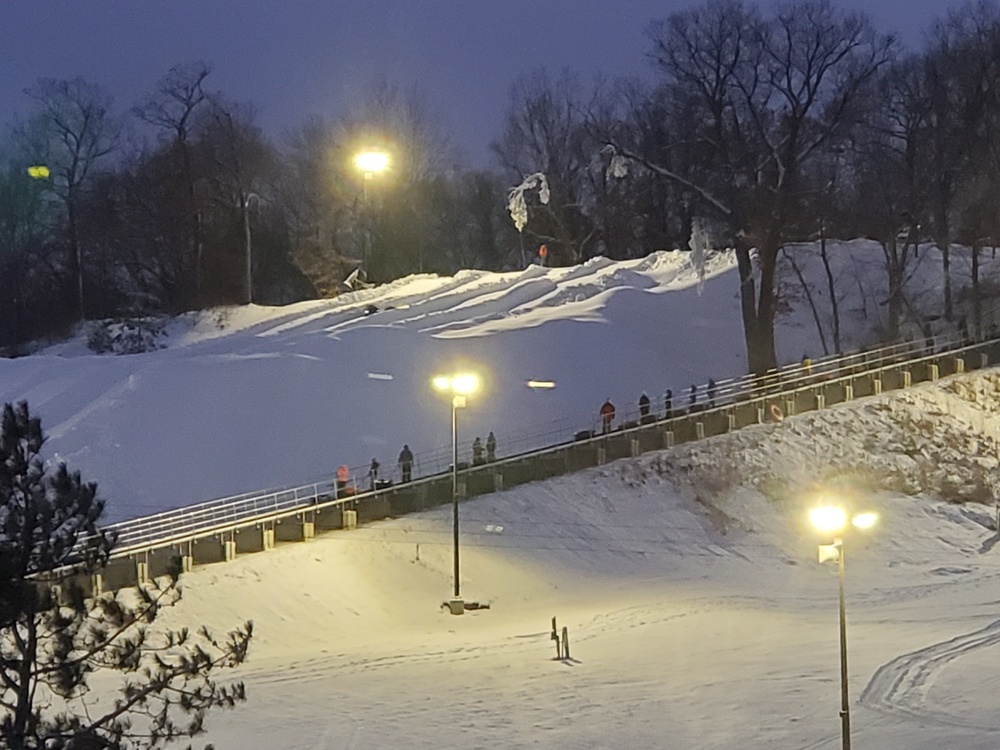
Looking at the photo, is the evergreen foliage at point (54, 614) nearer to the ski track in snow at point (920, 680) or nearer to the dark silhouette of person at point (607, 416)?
the ski track in snow at point (920, 680)

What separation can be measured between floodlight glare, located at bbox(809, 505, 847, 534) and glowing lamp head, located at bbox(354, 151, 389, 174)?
42.6 metres

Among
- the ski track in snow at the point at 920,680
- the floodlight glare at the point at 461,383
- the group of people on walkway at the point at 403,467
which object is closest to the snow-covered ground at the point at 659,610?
the ski track in snow at the point at 920,680

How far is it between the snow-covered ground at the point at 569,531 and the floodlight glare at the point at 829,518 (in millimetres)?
3149

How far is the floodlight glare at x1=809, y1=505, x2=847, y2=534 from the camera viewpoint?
1577 centimetres

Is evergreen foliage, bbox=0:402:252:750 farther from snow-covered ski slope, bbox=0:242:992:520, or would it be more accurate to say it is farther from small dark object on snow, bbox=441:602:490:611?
snow-covered ski slope, bbox=0:242:992:520

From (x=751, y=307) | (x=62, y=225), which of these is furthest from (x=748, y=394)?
(x=62, y=225)

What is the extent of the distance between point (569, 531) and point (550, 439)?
17.0 ft

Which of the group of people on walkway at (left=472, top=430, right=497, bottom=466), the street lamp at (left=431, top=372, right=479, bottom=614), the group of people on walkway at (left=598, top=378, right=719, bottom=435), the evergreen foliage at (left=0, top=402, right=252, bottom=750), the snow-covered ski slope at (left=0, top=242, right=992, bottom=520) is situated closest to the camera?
the evergreen foliage at (left=0, top=402, right=252, bottom=750)

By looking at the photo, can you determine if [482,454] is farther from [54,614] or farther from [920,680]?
[54,614]

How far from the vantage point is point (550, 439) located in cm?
3553

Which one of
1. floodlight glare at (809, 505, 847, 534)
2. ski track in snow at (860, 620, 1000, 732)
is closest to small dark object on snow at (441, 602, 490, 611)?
ski track in snow at (860, 620, 1000, 732)

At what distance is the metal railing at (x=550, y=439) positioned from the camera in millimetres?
26234

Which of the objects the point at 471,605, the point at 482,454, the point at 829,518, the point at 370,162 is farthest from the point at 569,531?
the point at 370,162

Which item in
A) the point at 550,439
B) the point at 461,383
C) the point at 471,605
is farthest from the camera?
the point at 550,439
